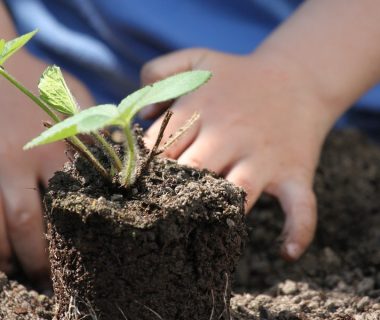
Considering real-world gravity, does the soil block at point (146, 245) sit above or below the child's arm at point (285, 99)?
above

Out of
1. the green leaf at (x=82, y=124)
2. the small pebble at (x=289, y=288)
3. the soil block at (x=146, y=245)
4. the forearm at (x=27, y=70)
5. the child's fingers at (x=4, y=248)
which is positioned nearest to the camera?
the green leaf at (x=82, y=124)

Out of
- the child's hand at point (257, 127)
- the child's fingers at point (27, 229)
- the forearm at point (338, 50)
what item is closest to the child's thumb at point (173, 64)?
the child's hand at point (257, 127)

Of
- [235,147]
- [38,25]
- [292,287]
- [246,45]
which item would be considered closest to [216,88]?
[235,147]

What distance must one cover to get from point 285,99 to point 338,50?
0.20 metres

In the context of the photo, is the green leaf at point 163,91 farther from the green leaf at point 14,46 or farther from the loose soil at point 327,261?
the loose soil at point 327,261

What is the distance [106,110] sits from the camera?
0.71 metres

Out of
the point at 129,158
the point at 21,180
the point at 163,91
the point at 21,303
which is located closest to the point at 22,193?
the point at 21,180

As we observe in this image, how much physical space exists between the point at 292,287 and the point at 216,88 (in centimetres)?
49

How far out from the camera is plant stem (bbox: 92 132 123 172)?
2.68 ft

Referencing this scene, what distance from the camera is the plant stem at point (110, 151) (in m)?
0.82

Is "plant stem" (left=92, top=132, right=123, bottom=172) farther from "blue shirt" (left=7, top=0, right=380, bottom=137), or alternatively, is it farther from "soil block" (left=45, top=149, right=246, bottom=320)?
"blue shirt" (left=7, top=0, right=380, bottom=137)

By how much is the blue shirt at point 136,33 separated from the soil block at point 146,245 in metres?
0.92

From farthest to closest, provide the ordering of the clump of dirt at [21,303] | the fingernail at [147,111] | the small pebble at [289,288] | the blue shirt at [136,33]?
the blue shirt at [136,33] → the fingernail at [147,111] → the small pebble at [289,288] → the clump of dirt at [21,303]

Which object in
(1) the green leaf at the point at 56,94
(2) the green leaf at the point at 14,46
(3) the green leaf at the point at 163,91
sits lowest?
(3) the green leaf at the point at 163,91
